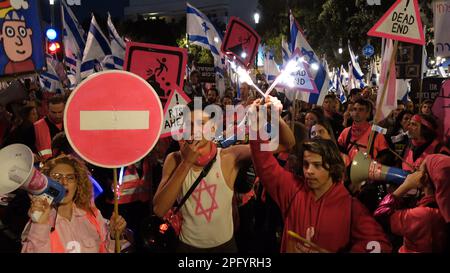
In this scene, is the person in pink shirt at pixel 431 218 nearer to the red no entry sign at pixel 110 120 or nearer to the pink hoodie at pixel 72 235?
the red no entry sign at pixel 110 120

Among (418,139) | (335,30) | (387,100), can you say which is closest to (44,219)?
(418,139)

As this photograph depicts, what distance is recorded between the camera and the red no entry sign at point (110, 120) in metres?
2.90

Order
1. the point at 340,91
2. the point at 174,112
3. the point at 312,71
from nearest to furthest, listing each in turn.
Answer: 1. the point at 174,112
2. the point at 312,71
3. the point at 340,91

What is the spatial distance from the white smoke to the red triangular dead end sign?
3.64 m

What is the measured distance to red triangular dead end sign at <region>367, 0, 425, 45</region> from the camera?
16.8ft

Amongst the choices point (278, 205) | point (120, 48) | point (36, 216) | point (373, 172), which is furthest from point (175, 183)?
point (120, 48)

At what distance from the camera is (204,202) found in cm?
334

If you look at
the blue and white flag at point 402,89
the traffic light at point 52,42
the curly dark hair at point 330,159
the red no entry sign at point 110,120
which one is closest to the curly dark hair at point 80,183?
the red no entry sign at point 110,120

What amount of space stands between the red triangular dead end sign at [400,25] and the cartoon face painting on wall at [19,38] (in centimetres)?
358

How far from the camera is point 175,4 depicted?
103 meters

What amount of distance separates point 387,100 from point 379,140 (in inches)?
20.1

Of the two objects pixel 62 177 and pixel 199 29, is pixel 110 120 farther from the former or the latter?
pixel 199 29

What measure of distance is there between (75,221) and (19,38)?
237cm
